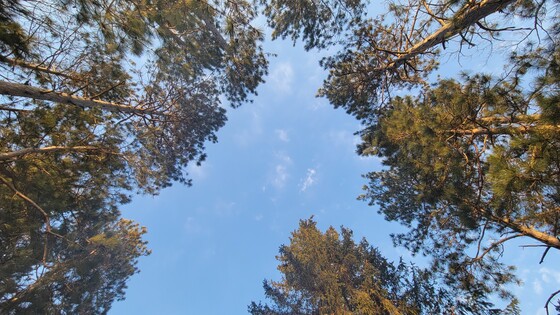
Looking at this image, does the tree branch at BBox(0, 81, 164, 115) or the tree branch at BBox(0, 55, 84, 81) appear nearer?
the tree branch at BBox(0, 81, 164, 115)

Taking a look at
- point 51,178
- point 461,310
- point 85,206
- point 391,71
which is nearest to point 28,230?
point 85,206

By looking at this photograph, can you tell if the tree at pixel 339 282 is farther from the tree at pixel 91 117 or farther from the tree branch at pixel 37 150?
Result: the tree branch at pixel 37 150

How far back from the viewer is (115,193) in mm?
10352

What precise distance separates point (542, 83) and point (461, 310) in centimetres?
825

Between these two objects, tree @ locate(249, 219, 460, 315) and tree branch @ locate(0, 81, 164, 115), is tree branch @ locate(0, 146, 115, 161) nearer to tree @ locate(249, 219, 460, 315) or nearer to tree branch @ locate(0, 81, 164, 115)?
tree branch @ locate(0, 81, 164, 115)

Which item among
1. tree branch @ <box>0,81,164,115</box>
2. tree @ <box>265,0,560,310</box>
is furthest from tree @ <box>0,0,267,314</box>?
tree @ <box>265,0,560,310</box>

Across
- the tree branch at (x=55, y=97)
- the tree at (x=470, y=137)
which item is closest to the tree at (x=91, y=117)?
the tree branch at (x=55, y=97)

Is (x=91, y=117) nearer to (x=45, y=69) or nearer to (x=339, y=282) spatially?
(x=45, y=69)

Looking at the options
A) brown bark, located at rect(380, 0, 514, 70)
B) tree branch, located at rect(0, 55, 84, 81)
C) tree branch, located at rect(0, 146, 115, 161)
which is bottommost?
brown bark, located at rect(380, 0, 514, 70)

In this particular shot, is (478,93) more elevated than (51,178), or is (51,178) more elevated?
(51,178)

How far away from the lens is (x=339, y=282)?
12.8 meters

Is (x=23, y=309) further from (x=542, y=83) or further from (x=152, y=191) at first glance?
(x=542, y=83)

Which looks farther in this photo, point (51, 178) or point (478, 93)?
point (51, 178)

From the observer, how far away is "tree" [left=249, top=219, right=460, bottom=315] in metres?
11.2
